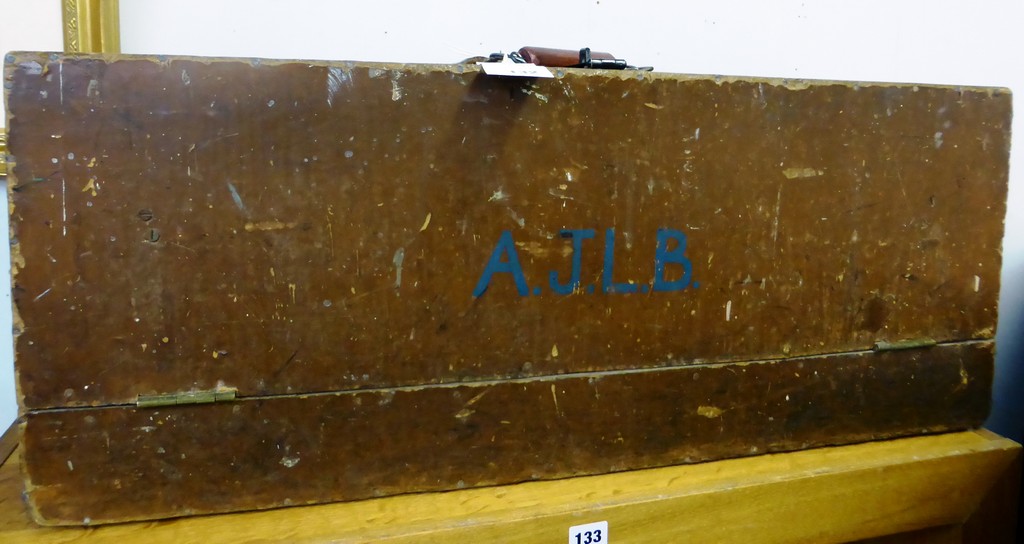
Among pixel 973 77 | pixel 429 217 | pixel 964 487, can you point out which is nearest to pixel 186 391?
pixel 429 217

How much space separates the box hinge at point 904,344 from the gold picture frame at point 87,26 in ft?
3.62

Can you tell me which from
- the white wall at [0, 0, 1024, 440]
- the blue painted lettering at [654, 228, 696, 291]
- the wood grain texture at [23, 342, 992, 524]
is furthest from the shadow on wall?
the blue painted lettering at [654, 228, 696, 291]

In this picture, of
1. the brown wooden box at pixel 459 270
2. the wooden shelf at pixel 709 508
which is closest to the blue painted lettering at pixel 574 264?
the brown wooden box at pixel 459 270

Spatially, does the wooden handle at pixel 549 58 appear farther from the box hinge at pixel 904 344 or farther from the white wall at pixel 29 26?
the white wall at pixel 29 26

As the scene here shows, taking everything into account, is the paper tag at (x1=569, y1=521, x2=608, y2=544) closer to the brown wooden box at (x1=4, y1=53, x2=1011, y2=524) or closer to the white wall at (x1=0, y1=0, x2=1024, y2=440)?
the brown wooden box at (x1=4, y1=53, x2=1011, y2=524)

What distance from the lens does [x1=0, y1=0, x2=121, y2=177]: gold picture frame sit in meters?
0.90

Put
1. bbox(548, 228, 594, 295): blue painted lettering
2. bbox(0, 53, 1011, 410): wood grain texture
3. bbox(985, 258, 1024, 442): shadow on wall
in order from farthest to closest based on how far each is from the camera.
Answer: bbox(985, 258, 1024, 442): shadow on wall → bbox(548, 228, 594, 295): blue painted lettering → bbox(0, 53, 1011, 410): wood grain texture

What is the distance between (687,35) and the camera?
45.2 inches

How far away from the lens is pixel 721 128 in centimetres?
80

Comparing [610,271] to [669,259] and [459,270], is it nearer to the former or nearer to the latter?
[669,259]

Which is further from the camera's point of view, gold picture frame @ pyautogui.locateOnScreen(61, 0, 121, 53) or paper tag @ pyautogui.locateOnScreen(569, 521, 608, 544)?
gold picture frame @ pyautogui.locateOnScreen(61, 0, 121, 53)

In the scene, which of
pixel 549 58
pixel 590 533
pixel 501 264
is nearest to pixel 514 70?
pixel 549 58

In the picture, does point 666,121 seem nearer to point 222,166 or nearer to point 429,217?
point 429,217

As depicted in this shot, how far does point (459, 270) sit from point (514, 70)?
0.22m
